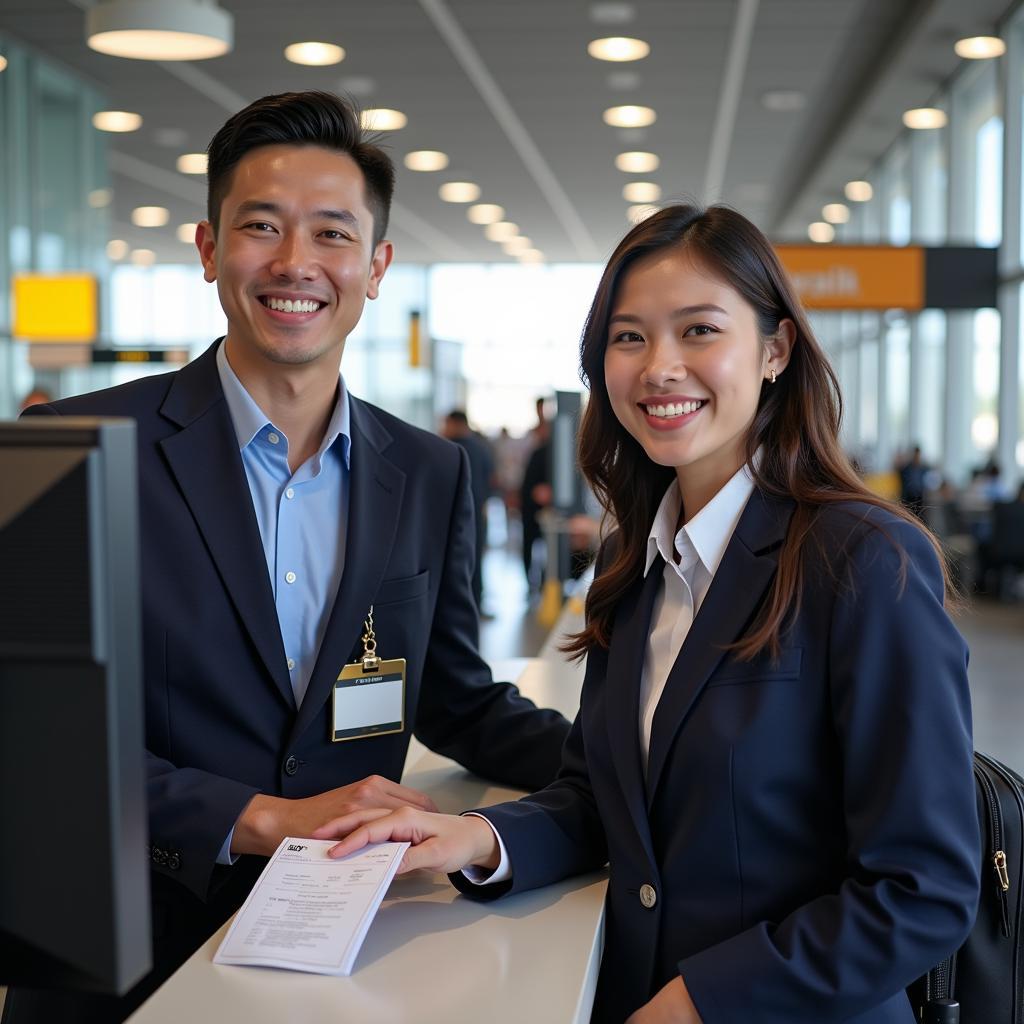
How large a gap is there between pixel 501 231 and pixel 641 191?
3.65m

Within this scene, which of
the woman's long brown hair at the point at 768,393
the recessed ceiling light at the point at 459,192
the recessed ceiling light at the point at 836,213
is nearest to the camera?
the woman's long brown hair at the point at 768,393

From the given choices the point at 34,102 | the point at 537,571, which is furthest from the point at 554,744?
the point at 537,571

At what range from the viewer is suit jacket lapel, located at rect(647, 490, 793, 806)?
1576 mm

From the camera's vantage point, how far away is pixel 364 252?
2074 millimetres

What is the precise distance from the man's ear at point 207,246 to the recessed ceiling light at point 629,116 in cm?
904

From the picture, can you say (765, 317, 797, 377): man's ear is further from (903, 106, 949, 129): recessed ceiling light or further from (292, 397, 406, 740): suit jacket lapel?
(903, 106, 949, 129): recessed ceiling light

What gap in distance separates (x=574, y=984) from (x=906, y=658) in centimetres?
52

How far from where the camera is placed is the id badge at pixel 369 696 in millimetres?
1893

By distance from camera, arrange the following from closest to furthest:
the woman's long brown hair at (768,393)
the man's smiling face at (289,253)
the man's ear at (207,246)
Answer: the woman's long brown hair at (768,393)
the man's smiling face at (289,253)
the man's ear at (207,246)

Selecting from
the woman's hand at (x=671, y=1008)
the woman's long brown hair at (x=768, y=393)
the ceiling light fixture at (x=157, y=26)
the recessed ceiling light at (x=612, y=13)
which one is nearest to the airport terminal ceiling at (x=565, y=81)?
the recessed ceiling light at (x=612, y=13)

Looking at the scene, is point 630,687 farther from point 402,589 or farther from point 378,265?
point 378,265

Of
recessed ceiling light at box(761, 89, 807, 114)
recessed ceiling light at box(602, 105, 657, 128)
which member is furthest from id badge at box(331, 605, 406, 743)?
recessed ceiling light at box(602, 105, 657, 128)

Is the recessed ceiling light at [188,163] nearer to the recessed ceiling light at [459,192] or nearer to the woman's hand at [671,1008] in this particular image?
the recessed ceiling light at [459,192]

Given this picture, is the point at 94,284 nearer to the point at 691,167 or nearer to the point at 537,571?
the point at 537,571
